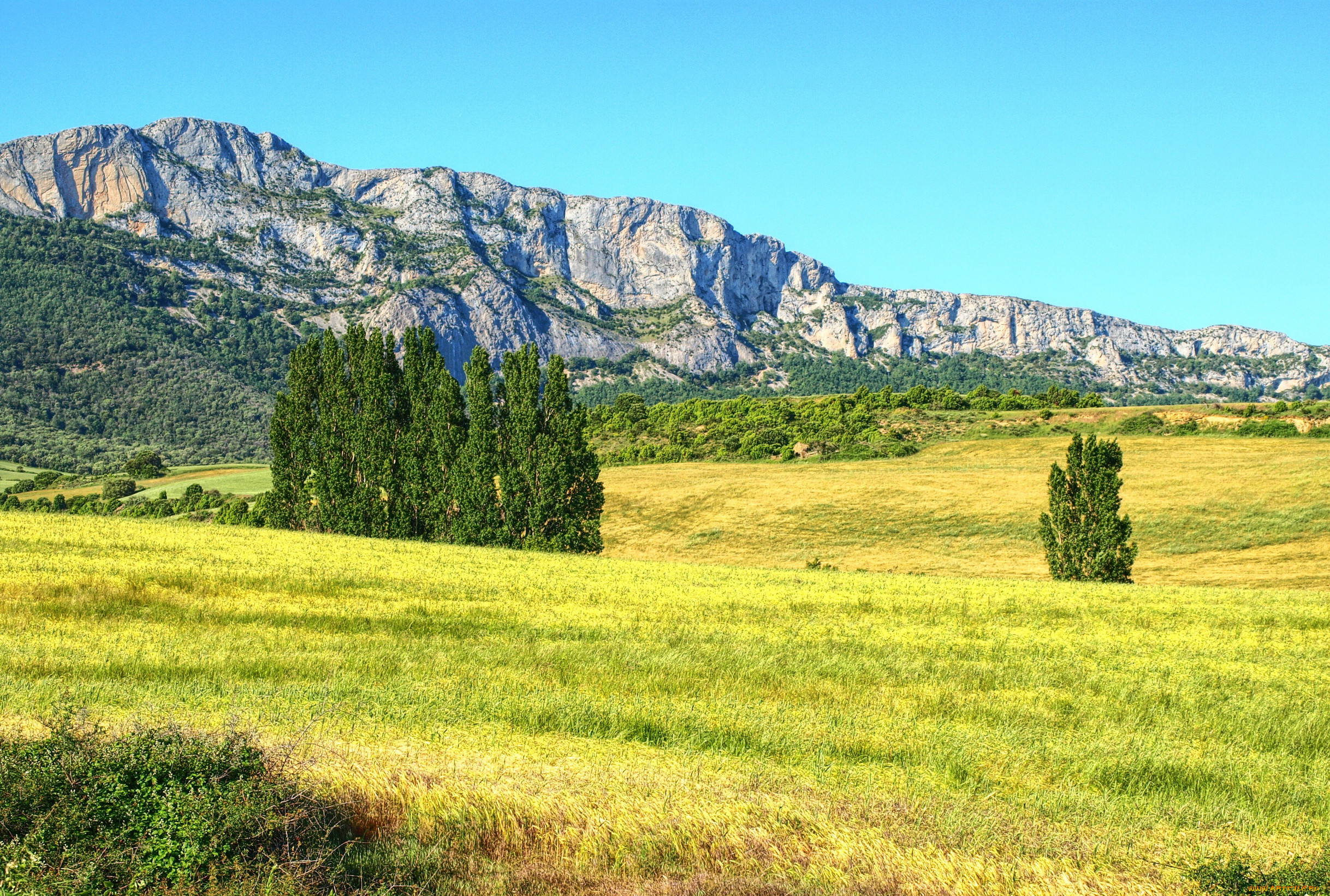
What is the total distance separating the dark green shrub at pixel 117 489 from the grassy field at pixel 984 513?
54278 mm

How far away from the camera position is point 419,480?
46.0 meters

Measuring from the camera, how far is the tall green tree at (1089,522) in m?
36.7

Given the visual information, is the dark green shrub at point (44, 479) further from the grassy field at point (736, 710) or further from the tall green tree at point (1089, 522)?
the tall green tree at point (1089, 522)

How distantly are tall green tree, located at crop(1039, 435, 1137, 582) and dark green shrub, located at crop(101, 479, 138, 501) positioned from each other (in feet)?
298

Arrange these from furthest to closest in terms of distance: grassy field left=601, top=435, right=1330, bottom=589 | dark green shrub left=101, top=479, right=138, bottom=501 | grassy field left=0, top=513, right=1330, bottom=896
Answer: dark green shrub left=101, top=479, right=138, bottom=501
grassy field left=601, top=435, right=1330, bottom=589
grassy field left=0, top=513, right=1330, bottom=896

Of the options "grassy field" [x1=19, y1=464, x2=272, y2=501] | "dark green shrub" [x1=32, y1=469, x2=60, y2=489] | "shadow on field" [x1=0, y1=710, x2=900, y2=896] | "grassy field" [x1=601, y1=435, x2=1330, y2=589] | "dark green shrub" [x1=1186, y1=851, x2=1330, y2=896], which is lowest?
"grassy field" [x1=601, y1=435, x2=1330, y2=589]

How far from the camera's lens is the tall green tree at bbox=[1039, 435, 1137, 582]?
36.7 meters

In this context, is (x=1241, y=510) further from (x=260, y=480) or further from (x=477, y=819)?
(x=260, y=480)

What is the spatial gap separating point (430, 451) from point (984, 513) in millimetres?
35966

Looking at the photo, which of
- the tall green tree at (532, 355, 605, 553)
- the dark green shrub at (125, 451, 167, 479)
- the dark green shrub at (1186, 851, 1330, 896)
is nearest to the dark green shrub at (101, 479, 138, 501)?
the dark green shrub at (125, 451, 167, 479)

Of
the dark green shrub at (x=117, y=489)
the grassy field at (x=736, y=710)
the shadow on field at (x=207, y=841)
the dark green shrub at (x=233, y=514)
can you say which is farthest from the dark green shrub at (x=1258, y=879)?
the dark green shrub at (x=117, y=489)

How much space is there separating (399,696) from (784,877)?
231 inches

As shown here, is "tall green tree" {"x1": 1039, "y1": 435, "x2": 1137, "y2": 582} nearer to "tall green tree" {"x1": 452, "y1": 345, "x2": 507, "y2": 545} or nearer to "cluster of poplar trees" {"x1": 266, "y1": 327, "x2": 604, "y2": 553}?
"cluster of poplar trees" {"x1": 266, "y1": 327, "x2": 604, "y2": 553}

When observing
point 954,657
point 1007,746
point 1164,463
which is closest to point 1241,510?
point 1164,463
